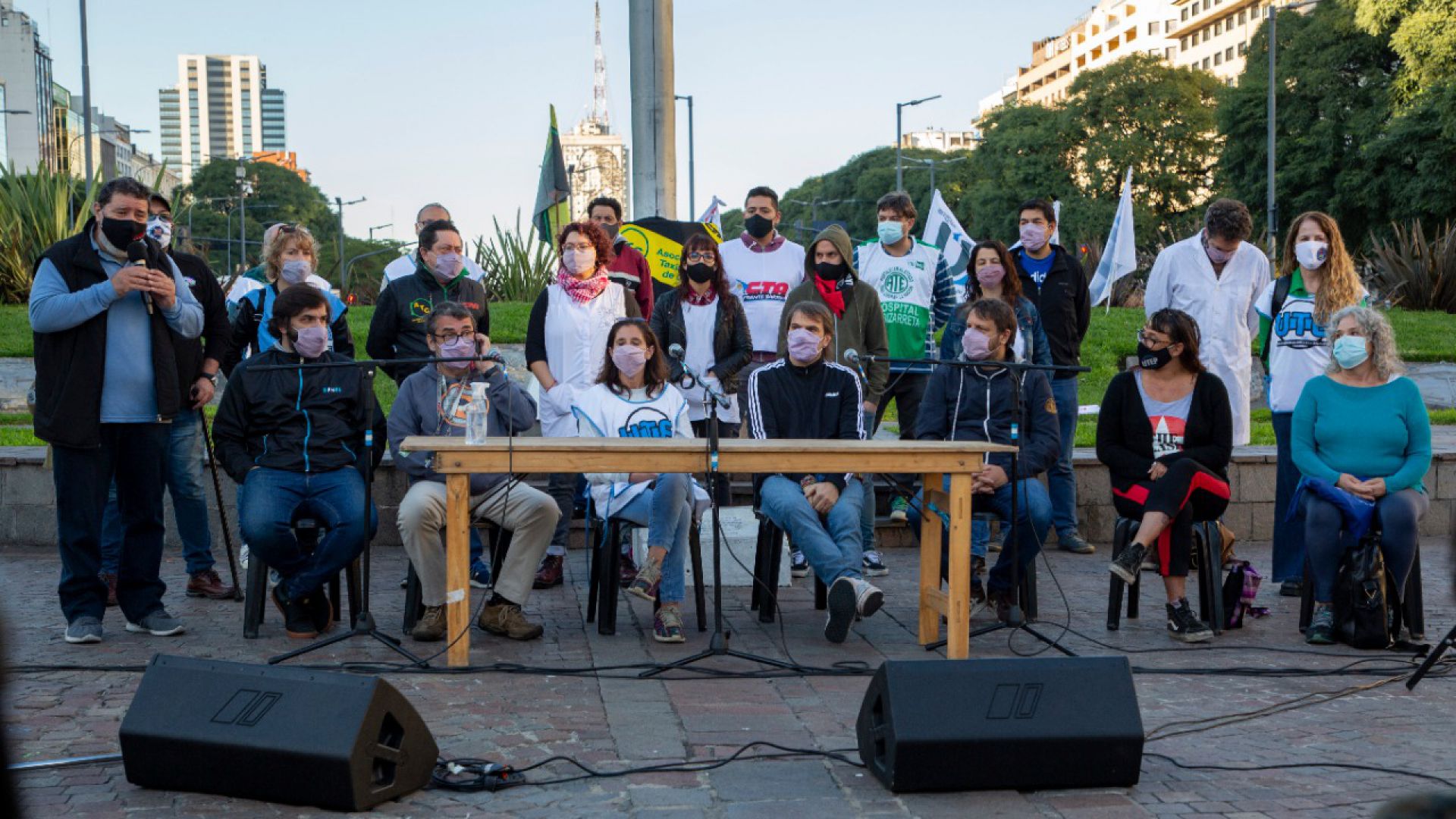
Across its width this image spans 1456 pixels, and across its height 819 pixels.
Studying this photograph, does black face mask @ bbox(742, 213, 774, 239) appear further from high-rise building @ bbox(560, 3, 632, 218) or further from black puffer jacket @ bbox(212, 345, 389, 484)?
high-rise building @ bbox(560, 3, 632, 218)

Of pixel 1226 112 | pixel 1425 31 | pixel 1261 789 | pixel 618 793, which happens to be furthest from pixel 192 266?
pixel 1226 112

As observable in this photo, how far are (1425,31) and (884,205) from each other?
37439 mm

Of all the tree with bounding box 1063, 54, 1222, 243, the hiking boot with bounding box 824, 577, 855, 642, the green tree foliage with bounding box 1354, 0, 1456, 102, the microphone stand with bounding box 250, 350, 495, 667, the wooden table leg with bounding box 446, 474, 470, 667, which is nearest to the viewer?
the wooden table leg with bounding box 446, 474, 470, 667

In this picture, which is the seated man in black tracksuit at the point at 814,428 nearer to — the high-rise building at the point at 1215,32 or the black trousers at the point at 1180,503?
the black trousers at the point at 1180,503

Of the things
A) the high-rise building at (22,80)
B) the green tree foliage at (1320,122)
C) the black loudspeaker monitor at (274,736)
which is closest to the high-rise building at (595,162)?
the high-rise building at (22,80)

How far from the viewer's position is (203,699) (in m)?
4.35

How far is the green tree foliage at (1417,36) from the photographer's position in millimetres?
39875

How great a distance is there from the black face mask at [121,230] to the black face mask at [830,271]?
3567 mm

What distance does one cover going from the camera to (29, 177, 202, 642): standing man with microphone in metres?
6.59

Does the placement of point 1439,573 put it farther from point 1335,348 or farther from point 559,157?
point 559,157

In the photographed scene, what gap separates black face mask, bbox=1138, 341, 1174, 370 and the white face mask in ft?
3.95

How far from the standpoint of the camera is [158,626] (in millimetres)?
6875

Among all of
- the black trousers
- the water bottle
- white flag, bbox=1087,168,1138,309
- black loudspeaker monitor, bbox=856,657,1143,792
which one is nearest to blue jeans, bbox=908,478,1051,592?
the black trousers

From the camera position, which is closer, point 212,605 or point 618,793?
point 618,793
